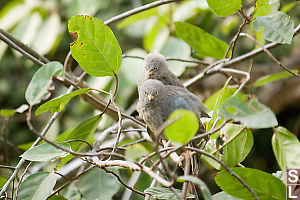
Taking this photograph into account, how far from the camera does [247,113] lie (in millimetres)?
956

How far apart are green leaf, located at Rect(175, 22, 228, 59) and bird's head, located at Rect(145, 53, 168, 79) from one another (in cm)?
20

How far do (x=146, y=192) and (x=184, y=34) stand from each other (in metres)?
0.86

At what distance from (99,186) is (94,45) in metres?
0.52

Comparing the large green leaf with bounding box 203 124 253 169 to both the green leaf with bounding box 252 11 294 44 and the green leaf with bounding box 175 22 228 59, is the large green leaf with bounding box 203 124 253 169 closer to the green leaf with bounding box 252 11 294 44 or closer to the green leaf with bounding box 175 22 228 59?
the green leaf with bounding box 252 11 294 44

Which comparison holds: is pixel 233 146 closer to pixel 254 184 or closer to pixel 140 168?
pixel 254 184

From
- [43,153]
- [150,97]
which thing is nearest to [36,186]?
[43,153]

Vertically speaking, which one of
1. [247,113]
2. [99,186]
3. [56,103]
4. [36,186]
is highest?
[247,113]

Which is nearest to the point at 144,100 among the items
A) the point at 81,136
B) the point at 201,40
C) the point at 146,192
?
the point at 81,136

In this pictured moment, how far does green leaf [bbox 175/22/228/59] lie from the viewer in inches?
70.7

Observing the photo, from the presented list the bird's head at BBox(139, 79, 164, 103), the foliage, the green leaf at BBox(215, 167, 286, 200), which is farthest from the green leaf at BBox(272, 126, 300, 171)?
the bird's head at BBox(139, 79, 164, 103)

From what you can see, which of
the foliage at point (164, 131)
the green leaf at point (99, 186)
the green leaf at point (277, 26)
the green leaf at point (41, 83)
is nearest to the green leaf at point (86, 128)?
the foliage at point (164, 131)

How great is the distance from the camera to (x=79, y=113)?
→ 11.6ft

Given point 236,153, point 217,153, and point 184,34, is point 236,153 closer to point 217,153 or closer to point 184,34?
point 217,153
